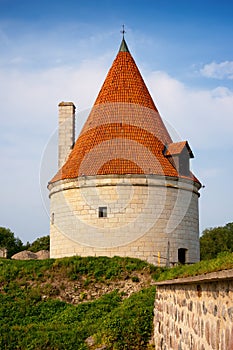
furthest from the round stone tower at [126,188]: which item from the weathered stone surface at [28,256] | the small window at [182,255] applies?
the weathered stone surface at [28,256]

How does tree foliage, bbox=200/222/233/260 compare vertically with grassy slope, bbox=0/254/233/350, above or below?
above

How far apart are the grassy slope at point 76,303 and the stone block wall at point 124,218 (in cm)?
107

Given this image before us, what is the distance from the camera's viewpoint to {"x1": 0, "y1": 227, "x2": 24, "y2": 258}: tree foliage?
46172mm

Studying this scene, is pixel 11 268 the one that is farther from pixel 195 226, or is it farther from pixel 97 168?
pixel 195 226

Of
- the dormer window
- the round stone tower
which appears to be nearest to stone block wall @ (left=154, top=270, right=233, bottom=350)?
the round stone tower

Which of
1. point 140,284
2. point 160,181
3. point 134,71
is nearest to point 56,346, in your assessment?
point 140,284

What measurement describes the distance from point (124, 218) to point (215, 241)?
91.0 ft

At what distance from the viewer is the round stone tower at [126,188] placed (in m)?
19.3

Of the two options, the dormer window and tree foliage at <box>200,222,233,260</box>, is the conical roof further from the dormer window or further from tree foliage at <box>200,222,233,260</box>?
tree foliage at <box>200,222,233,260</box>

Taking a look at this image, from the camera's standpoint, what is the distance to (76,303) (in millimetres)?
16266

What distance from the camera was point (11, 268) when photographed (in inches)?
712

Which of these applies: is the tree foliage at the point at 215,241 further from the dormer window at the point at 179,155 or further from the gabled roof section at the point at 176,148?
the gabled roof section at the point at 176,148

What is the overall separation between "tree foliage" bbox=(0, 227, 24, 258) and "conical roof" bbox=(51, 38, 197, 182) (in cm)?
2618

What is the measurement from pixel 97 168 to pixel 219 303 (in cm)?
1519
